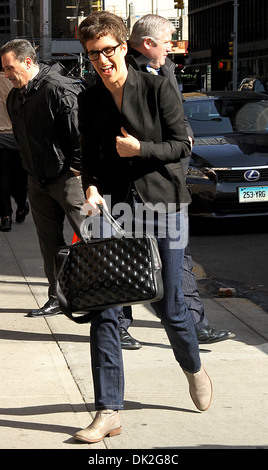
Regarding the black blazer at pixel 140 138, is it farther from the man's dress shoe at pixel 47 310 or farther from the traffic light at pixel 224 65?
the traffic light at pixel 224 65

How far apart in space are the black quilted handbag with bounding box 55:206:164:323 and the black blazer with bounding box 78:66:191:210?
0.88 feet

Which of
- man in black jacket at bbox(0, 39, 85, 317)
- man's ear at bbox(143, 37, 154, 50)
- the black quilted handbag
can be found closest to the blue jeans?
the black quilted handbag

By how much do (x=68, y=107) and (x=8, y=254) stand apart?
3.14 m

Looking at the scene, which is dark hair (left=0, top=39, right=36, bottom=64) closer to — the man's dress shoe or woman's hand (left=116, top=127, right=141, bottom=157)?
the man's dress shoe

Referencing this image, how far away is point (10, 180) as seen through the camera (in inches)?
431

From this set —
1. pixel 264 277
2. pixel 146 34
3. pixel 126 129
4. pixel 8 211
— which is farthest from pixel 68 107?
pixel 8 211

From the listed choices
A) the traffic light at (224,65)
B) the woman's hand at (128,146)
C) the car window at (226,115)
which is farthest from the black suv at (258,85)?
the woman's hand at (128,146)

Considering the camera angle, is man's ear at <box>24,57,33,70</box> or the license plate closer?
man's ear at <box>24,57,33,70</box>

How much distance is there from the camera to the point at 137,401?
4676mm

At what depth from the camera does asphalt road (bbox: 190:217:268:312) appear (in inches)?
316

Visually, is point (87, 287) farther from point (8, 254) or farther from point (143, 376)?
point (8, 254)

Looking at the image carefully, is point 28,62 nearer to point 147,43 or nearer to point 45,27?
point 147,43

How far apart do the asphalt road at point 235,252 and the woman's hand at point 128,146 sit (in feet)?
11.0

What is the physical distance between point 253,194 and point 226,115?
2.12 metres
